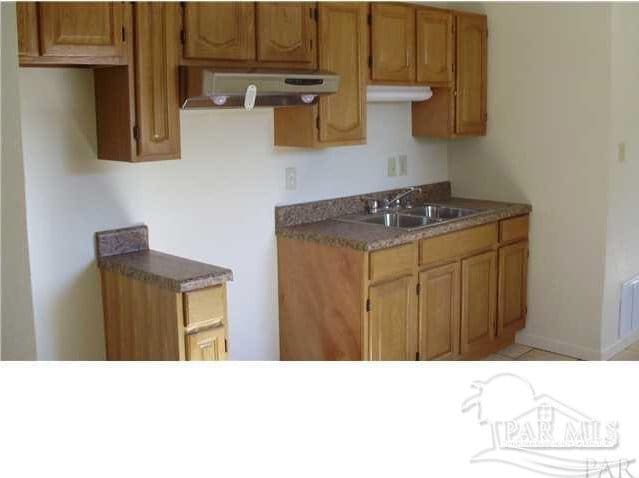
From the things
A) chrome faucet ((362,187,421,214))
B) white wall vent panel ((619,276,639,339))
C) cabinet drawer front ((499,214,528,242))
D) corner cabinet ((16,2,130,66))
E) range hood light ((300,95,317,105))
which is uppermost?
corner cabinet ((16,2,130,66))

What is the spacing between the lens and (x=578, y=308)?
4336 millimetres

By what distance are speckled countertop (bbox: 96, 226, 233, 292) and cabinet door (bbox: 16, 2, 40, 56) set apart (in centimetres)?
84

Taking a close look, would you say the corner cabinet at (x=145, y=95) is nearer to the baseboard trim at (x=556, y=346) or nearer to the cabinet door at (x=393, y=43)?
the cabinet door at (x=393, y=43)

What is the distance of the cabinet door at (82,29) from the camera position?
2.54m

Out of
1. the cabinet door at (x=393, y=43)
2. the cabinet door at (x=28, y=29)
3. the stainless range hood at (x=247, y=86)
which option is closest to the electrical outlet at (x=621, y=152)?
the cabinet door at (x=393, y=43)

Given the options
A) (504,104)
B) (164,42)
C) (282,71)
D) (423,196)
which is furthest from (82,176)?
(504,104)

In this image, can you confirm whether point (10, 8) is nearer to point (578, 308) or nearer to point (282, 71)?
point (282, 71)

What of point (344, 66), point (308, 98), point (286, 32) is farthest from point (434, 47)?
point (286, 32)

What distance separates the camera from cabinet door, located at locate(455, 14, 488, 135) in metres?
4.30

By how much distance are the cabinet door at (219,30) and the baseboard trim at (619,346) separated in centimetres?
263

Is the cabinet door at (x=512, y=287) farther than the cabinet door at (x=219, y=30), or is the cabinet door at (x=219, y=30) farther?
the cabinet door at (x=512, y=287)

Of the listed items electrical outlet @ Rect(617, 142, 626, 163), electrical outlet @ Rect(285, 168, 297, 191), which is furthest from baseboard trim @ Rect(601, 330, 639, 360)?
electrical outlet @ Rect(285, 168, 297, 191)

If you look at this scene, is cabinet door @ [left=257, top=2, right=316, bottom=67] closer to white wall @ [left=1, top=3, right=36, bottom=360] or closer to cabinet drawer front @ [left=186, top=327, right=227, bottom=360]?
cabinet drawer front @ [left=186, top=327, right=227, bottom=360]

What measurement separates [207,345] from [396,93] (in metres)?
1.90
